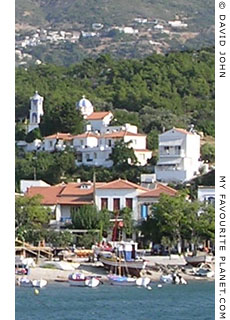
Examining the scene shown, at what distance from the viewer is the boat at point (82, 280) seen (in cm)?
1656

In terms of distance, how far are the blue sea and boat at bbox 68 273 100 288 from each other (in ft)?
0.45

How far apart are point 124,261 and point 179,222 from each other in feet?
6.21

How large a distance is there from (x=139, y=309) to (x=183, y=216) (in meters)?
6.22

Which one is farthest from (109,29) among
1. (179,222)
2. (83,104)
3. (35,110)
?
(179,222)

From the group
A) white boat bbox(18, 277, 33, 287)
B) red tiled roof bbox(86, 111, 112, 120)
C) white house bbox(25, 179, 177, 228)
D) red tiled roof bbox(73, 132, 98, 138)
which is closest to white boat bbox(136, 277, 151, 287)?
white boat bbox(18, 277, 33, 287)

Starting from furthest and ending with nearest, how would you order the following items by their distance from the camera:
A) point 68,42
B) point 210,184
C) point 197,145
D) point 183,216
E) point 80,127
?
point 68,42, point 80,127, point 197,145, point 210,184, point 183,216

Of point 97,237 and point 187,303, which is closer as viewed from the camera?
point 187,303

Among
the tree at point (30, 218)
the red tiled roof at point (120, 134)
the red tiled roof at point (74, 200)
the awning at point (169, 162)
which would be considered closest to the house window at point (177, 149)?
the awning at point (169, 162)

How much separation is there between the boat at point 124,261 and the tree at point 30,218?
189cm

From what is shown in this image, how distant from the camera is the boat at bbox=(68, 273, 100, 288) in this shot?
1656 centimetres

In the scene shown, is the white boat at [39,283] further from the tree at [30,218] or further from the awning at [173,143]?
A: the awning at [173,143]

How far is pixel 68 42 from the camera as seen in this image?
71812 mm

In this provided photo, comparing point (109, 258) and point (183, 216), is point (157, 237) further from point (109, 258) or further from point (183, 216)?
point (109, 258)

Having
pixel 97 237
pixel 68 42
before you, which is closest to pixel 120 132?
pixel 97 237
